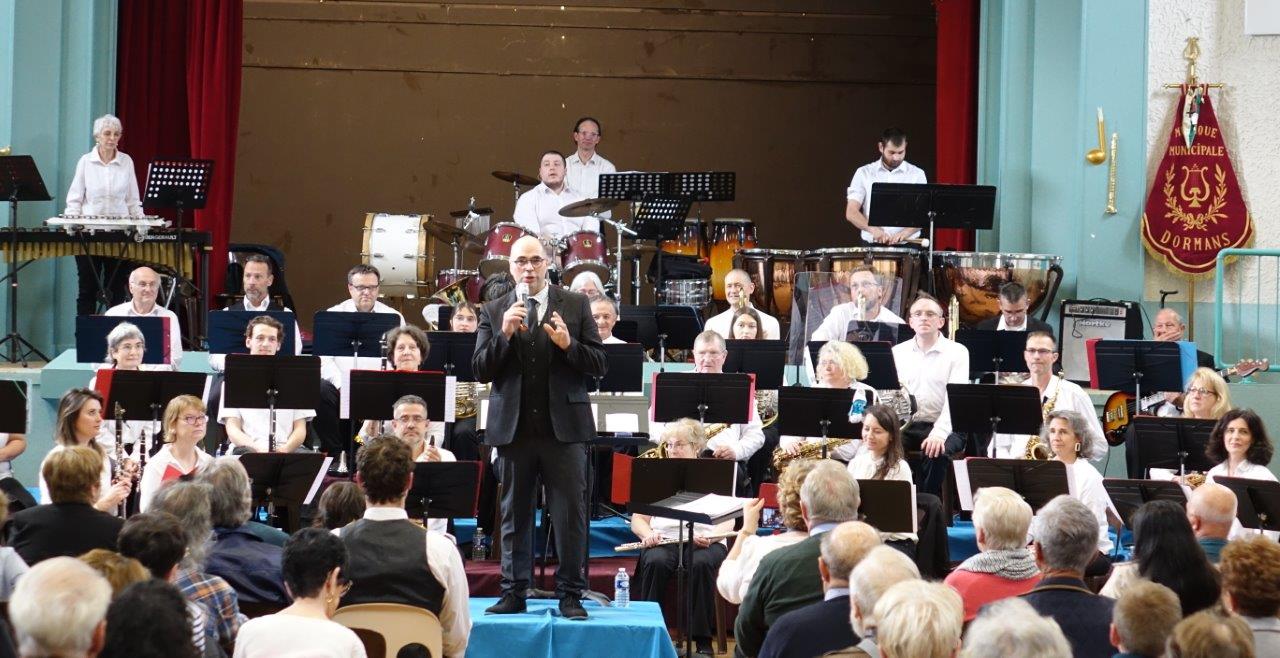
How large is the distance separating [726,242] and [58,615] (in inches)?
428

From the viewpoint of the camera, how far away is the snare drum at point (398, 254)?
1305 cm

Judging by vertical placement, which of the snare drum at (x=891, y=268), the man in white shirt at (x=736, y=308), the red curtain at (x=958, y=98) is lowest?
the man in white shirt at (x=736, y=308)

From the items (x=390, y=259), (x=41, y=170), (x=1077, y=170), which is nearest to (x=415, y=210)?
(x=390, y=259)

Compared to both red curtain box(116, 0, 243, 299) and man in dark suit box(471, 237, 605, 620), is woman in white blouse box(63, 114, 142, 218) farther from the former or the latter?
man in dark suit box(471, 237, 605, 620)

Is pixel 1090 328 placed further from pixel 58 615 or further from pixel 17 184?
pixel 58 615

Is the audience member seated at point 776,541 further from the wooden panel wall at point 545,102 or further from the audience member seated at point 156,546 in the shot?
the wooden panel wall at point 545,102

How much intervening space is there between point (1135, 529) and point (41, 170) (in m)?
9.28

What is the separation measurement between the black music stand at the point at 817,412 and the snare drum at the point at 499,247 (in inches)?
187

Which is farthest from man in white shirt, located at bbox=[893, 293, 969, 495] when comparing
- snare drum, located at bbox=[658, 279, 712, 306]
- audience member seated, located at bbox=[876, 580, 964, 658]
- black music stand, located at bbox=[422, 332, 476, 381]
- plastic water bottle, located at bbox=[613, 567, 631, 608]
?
audience member seated, located at bbox=[876, 580, 964, 658]

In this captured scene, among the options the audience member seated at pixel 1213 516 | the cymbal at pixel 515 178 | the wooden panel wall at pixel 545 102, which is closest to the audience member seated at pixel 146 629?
the audience member seated at pixel 1213 516

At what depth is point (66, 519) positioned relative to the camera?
5234 mm

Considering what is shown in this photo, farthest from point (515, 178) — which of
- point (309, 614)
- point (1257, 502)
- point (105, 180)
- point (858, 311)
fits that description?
point (309, 614)

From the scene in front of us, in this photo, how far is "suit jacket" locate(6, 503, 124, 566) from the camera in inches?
205

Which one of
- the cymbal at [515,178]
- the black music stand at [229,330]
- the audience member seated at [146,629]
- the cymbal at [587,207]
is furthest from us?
the cymbal at [515,178]
